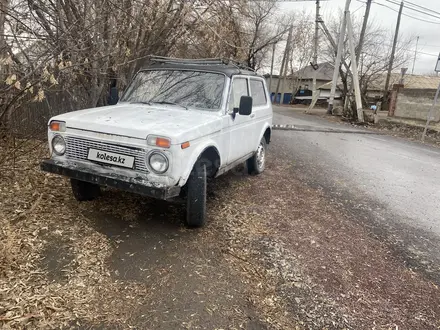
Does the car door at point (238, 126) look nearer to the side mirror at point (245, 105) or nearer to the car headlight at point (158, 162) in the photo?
the side mirror at point (245, 105)

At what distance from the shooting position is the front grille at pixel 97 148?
3.45m

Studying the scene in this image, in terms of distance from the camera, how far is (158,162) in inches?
134

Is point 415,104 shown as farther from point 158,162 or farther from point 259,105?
point 158,162

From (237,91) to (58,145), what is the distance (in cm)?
258

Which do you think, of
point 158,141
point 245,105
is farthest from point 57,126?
point 245,105

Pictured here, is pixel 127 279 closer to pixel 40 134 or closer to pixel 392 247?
pixel 392 247

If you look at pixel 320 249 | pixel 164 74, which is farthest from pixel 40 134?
pixel 320 249

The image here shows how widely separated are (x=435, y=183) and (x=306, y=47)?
34.2 m

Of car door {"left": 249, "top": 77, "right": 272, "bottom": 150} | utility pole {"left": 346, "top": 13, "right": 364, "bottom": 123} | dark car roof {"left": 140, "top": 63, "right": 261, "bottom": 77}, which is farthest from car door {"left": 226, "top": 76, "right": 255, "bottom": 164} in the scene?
utility pole {"left": 346, "top": 13, "right": 364, "bottom": 123}

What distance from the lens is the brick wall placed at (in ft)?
53.4

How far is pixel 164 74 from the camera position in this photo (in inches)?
197

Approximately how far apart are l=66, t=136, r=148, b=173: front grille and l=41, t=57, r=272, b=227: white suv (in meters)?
0.01

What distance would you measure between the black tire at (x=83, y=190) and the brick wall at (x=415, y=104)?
53.1ft

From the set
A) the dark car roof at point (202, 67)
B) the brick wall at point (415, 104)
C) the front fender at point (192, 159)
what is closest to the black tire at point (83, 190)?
the front fender at point (192, 159)
